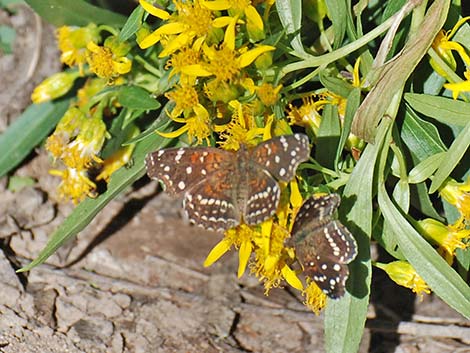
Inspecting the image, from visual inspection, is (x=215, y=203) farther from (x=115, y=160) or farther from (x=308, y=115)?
(x=115, y=160)

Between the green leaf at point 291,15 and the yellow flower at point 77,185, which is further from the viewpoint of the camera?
the yellow flower at point 77,185

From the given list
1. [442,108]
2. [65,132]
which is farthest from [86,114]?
[442,108]

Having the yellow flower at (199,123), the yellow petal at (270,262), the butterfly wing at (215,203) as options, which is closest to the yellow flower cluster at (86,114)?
the yellow flower at (199,123)

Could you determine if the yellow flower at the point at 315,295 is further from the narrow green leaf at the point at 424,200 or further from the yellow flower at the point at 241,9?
the yellow flower at the point at 241,9

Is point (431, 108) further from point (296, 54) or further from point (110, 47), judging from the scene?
point (110, 47)

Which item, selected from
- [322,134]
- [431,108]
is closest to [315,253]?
[322,134]
